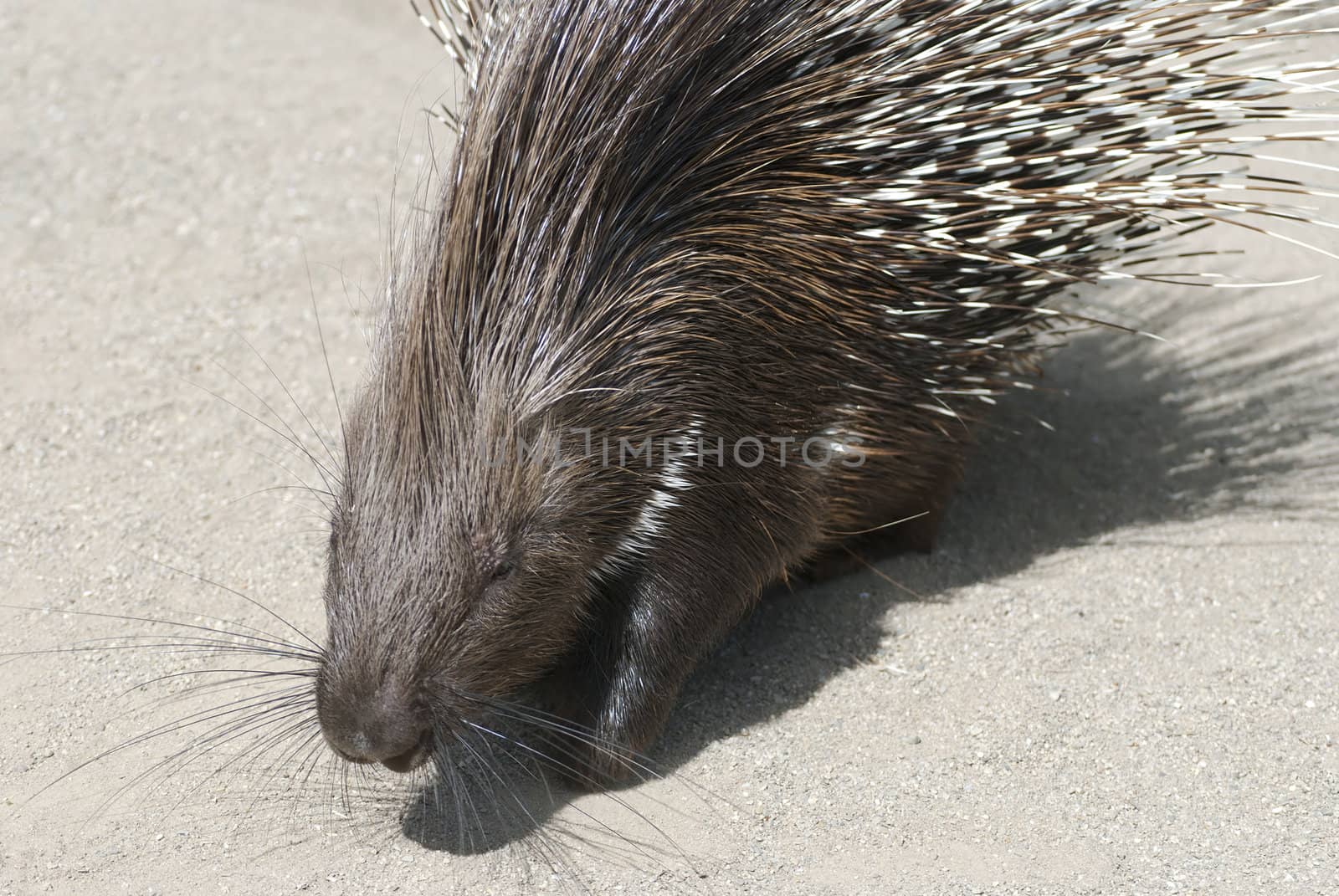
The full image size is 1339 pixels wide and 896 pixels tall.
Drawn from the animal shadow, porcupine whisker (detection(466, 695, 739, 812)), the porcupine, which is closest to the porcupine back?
the porcupine

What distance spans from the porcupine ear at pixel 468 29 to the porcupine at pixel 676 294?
16 mm

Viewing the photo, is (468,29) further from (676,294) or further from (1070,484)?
(1070,484)

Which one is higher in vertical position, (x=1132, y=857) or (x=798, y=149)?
(x=798, y=149)

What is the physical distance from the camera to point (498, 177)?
8.32 feet

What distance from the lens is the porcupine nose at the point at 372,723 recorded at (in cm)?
232

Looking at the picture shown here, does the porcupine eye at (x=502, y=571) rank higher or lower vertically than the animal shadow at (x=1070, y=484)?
higher

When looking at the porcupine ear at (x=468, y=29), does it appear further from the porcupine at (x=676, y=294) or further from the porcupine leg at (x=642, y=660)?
the porcupine leg at (x=642, y=660)

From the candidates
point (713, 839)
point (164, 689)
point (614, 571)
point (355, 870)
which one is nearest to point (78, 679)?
point (164, 689)

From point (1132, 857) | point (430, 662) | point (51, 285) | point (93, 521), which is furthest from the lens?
point (51, 285)

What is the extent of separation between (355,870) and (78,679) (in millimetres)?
939

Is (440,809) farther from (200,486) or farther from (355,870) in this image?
(200,486)

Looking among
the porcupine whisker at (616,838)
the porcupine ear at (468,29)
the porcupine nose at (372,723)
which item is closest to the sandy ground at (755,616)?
the porcupine whisker at (616,838)

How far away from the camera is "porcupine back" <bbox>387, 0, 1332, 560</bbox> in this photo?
2.53m

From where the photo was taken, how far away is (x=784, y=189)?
2.71 m
